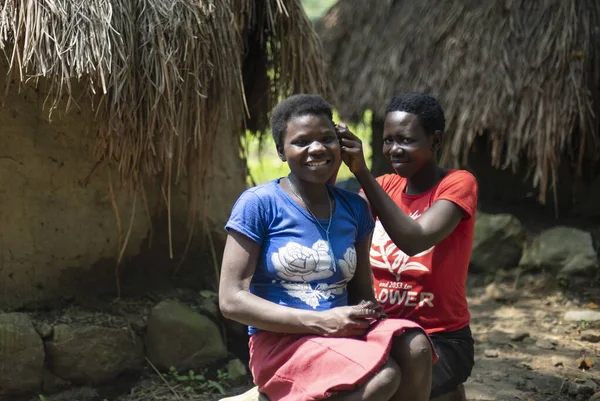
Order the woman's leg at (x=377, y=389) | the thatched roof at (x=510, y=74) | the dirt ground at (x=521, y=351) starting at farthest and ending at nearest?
the thatched roof at (x=510, y=74)
the dirt ground at (x=521, y=351)
the woman's leg at (x=377, y=389)

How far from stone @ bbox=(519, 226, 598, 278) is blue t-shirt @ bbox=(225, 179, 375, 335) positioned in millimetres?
3525

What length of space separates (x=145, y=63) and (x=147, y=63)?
0.04ft

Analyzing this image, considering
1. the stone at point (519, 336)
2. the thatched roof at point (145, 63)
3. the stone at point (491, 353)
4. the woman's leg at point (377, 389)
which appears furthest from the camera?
the stone at point (519, 336)

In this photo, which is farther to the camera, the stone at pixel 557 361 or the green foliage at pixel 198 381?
the stone at pixel 557 361

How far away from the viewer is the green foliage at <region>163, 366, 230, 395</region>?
389cm

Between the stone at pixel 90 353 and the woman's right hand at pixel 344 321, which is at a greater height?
the woman's right hand at pixel 344 321

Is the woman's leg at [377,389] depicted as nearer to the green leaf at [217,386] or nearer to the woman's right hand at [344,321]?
the woman's right hand at [344,321]

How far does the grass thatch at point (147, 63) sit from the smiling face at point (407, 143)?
118 cm

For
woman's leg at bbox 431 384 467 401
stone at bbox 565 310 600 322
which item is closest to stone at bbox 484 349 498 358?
stone at bbox 565 310 600 322

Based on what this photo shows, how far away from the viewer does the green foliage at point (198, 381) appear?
12.8 ft

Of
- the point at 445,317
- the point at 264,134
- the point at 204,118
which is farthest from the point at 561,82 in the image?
the point at 445,317

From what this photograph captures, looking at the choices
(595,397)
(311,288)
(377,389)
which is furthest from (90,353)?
(595,397)

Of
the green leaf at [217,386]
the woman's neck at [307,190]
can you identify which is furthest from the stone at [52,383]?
the woman's neck at [307,190]

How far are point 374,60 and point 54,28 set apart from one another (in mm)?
3566
